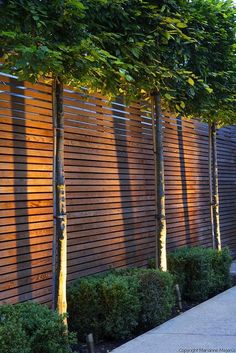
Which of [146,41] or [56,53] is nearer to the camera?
[56,53]

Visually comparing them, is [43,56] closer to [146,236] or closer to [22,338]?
[22,338]

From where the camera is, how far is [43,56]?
377cm

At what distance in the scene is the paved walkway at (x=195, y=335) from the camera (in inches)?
189

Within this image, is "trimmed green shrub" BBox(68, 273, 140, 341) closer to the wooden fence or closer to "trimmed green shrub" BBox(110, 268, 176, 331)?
"trimmed green shrub" BBox(110, 268, 176, 331)

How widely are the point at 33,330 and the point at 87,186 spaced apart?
254cm

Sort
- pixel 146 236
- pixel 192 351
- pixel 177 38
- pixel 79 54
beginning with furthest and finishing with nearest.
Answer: pixel 146 236 → pixel 177 38 → pixel 192 351 → pixel 79 54

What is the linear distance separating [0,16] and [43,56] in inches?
23.4

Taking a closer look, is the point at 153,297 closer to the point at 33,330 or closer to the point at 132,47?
the point at 33,330

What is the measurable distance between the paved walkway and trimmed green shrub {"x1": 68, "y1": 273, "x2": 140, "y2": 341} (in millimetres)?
273

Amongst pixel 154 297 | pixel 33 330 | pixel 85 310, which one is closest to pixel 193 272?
pixel 154 297

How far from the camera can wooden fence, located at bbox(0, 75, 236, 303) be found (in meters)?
5.19

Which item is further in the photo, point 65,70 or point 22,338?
point 65,70

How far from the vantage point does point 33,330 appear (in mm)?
4215

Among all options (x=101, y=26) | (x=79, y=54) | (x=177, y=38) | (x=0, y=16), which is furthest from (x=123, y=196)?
(x=0, y=16)
